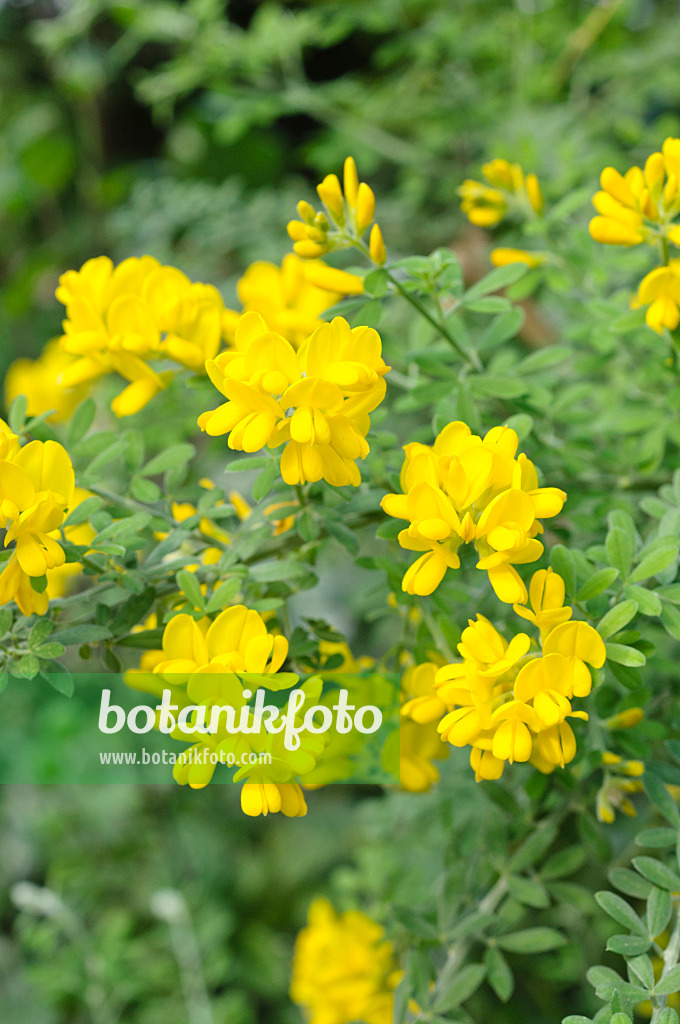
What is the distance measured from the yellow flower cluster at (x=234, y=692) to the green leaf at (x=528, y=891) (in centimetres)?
23

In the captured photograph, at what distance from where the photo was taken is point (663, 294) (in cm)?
50

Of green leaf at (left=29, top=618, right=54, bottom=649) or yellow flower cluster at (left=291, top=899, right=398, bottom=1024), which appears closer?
green leaf at (left=29, top=618, right=54, bottom=649)

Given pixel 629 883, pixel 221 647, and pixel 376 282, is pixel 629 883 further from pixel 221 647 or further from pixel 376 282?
pixel 376 282

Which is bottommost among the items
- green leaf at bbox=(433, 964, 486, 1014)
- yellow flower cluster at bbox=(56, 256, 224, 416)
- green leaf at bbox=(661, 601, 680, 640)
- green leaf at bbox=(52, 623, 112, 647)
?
green leaf at bbox=(433, 964, 486, 1014)

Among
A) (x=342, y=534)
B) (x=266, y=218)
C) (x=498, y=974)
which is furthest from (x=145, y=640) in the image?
(x=266, y=218)

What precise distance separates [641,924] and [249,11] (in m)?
1.75

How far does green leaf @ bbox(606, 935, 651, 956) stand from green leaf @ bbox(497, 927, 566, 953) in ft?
0.38

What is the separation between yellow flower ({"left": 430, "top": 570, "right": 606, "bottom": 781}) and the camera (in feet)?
1.30

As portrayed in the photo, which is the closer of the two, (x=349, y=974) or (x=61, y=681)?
(x=61, y=681)

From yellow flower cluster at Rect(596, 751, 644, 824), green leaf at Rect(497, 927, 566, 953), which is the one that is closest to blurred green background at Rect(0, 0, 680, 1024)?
green leaf at Rect(497, 927, 566, 953)

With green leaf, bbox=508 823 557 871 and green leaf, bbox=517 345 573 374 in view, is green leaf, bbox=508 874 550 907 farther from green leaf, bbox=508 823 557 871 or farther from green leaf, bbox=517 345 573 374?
green leaf, bbox=517 345 573 374

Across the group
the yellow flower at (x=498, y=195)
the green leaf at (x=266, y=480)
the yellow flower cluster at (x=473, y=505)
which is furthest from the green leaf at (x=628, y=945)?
the yellow flower at (x=498, y=195)

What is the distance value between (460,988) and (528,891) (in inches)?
3.3

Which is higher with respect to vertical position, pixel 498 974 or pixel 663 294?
pixel 663 294
